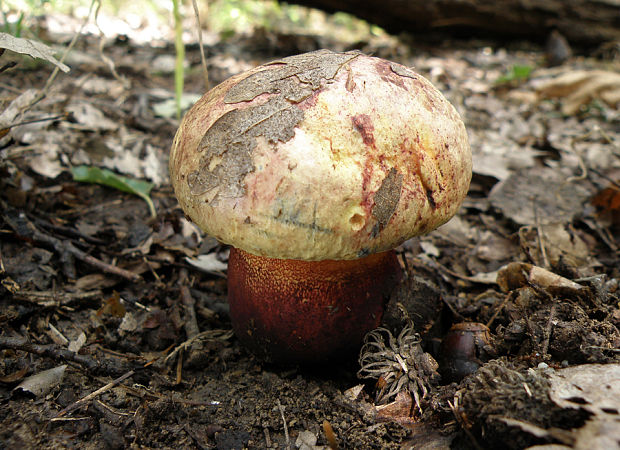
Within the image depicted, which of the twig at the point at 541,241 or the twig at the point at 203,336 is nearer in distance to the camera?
the twig at the point at 203,336

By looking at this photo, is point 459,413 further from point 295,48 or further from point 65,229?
point 295,48

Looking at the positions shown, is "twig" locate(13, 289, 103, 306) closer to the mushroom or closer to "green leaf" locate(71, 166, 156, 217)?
"green leaf" locate(71, 166, 156, 217)

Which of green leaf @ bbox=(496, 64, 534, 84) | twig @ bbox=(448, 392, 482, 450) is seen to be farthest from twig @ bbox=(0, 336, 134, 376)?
green leaf @ bbox=(496, 64, 534, 84)

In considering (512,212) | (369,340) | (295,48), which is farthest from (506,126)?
(369,340)

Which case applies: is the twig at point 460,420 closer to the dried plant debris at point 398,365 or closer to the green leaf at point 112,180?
the dried plant debris at point 398,365

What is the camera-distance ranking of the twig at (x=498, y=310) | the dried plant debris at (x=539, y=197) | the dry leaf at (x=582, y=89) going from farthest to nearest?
1. the dry leaf at (x=582, y=89)
2. the dried plant debris at (x=539, y=197)
3. the twig at (x=498, y=310)

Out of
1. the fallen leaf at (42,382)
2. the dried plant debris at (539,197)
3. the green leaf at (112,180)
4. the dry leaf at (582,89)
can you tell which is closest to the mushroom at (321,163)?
the fallen leaf at (42,382)

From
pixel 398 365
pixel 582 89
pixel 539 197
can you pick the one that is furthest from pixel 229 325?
pixel 582 89

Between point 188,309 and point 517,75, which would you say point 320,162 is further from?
point 517,75
